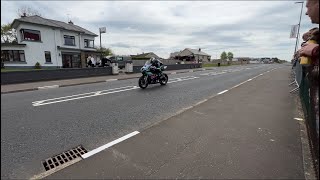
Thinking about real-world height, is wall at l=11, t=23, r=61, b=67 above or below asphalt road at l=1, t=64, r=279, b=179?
above

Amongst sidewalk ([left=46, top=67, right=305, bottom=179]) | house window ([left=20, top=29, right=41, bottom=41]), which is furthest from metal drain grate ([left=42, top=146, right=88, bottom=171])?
house window ([left=20, top=29, right=41, bottom=41])

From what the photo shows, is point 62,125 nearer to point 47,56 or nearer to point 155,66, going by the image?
point 155,66

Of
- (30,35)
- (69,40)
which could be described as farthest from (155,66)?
(69,40)

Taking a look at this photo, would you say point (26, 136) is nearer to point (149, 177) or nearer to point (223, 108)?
point (149, 177)

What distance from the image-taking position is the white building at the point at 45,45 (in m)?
29.5

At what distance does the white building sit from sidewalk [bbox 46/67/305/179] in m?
28.8

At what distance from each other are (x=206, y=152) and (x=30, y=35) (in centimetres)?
3437

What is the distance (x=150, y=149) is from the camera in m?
3.86

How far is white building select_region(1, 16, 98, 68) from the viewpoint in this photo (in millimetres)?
29469

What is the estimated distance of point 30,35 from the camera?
30.5 meters

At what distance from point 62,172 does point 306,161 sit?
3.76 m

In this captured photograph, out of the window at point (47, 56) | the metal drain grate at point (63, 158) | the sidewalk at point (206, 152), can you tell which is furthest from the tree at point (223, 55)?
the metal drain grate at point (63, 158)

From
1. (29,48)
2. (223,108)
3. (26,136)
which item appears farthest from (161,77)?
(29,48)

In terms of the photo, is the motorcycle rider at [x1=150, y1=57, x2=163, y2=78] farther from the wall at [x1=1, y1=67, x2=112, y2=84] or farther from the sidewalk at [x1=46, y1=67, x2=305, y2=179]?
the wall at [x1=1, y1=67, x2=112, y2=84]
